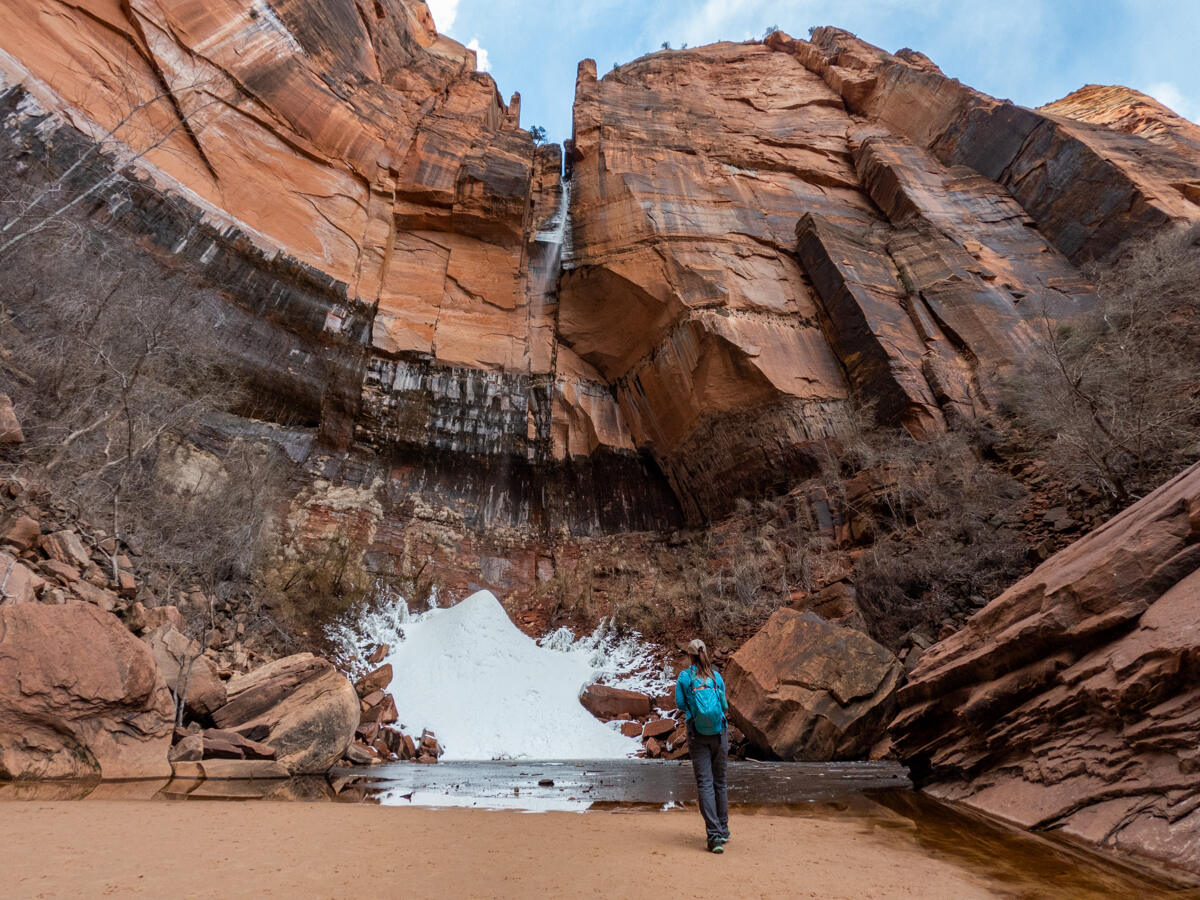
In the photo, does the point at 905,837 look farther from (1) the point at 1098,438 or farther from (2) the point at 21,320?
(2) the point at 21,320

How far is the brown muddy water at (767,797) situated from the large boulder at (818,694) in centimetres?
40

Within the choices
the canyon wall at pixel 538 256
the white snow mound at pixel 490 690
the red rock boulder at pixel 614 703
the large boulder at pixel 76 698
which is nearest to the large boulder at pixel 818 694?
the red rock boulder at pixel 614 703

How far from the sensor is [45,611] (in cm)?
482

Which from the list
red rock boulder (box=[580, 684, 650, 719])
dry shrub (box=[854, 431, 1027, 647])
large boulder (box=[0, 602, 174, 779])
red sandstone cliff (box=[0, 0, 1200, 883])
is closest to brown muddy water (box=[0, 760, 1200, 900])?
large boulder (box=[0, 602, 174, 779])

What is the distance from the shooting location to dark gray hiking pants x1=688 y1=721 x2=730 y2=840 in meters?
3.64

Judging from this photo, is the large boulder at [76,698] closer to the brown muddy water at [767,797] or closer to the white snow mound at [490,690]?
the brown muddy water at [767,797]

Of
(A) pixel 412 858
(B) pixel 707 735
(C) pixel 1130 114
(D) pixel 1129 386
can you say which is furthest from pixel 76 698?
(C) pixel 1130 114

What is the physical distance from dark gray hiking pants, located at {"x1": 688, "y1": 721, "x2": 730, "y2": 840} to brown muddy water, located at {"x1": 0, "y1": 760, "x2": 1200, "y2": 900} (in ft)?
3.79

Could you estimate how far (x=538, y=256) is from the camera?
22484 millimetres

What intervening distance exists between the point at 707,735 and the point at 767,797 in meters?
2.34

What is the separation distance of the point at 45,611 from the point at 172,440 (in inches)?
398

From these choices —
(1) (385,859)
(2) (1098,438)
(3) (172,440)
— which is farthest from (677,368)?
(1) (385,859)

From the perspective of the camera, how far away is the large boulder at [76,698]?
14.4 feet

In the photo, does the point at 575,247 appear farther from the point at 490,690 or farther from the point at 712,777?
the point at 712,777
